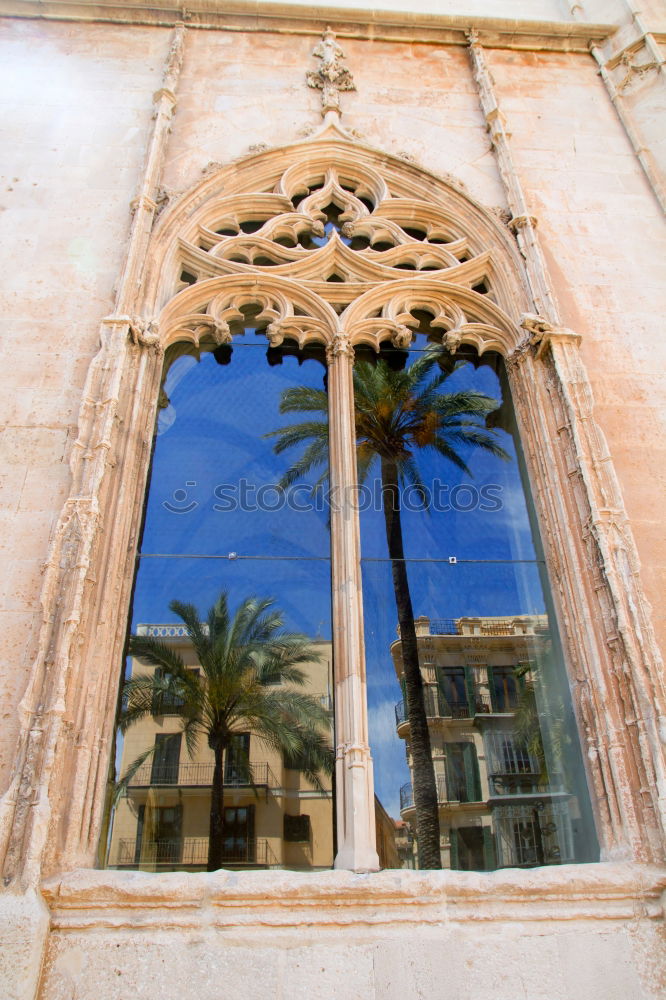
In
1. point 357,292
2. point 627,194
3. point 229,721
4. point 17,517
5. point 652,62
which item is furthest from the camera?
point 652,62

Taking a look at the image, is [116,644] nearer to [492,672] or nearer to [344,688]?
[344,688]

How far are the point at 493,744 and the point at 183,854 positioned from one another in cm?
214

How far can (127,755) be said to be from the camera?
5207mm

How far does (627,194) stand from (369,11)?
4280 mm

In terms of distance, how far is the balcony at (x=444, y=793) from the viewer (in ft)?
17.0

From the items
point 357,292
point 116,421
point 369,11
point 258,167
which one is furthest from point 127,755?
point 369,11

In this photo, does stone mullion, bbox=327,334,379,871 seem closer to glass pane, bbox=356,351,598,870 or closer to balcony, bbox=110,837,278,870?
glass pane, bbox=356,351,598,870

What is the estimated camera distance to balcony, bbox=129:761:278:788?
16.8 ft

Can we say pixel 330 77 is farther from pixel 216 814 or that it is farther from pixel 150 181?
pixel 216 814

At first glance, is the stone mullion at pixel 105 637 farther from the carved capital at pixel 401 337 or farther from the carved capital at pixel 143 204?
the carved capital at pixel 401 337

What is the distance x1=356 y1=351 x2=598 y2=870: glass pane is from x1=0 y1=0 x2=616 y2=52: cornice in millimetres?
5542

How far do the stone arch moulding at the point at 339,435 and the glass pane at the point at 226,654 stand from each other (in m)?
0.23

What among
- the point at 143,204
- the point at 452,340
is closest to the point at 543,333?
the point at 452,340

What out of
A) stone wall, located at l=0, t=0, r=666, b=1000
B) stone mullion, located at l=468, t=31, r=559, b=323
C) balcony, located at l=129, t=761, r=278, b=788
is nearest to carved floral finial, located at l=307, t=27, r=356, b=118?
stone wall, located at l=0, t=0, r=666, b=1000
